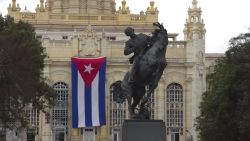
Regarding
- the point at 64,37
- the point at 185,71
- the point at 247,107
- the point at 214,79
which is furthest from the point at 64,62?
the point at 247,107

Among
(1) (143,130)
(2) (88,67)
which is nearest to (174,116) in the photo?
(2) (88,67)

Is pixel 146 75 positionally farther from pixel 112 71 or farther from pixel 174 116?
pixel 174 116

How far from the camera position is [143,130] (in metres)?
28.6

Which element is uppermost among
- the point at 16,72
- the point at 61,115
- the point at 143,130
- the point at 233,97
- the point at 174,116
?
the point at 16,72

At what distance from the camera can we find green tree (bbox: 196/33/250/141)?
55469 mm

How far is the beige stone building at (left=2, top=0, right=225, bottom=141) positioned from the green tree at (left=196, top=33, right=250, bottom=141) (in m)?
41.0

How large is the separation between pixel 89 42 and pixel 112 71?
15.8ft

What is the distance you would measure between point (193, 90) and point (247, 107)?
50910 millimetres

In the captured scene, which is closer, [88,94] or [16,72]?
[16,72]

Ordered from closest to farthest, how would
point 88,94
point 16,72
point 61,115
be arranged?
point 16,72 → point 88,94 → point 61,115

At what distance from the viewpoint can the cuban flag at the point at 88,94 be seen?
323 feet

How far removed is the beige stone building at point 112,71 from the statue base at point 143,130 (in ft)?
237

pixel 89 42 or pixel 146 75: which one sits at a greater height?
pixel 89 42

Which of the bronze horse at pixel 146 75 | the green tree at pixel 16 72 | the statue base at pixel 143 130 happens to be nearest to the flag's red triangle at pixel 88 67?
the green tree at pixel 16 72
